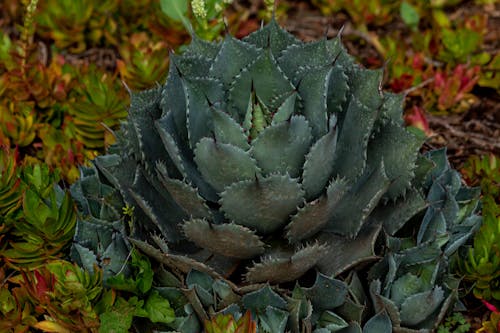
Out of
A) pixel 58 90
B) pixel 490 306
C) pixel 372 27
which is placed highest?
pixel 58 90

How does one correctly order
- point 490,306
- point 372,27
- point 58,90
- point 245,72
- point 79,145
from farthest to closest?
point 372,27 → point 58,90 → point 79,145 → point 490,306 → point 245,72

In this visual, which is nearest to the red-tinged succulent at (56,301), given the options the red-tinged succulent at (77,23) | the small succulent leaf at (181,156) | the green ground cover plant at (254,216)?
the green ground cover plant at (254,216)

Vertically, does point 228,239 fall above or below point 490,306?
above

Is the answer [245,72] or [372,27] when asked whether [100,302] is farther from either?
[372,27]

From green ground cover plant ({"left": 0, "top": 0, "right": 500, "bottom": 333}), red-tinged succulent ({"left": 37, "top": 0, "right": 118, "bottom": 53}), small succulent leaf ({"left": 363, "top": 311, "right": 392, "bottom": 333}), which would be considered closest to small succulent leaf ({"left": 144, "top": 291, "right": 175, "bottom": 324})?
green ground cover plant ({"left": 0, "top": 0, "right": 500, "bottom": 333})

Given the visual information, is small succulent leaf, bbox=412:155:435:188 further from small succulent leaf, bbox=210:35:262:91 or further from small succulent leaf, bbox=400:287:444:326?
small succulent leaf, bbox=210:35:262:91

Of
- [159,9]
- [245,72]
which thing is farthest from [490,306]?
[159,9]
